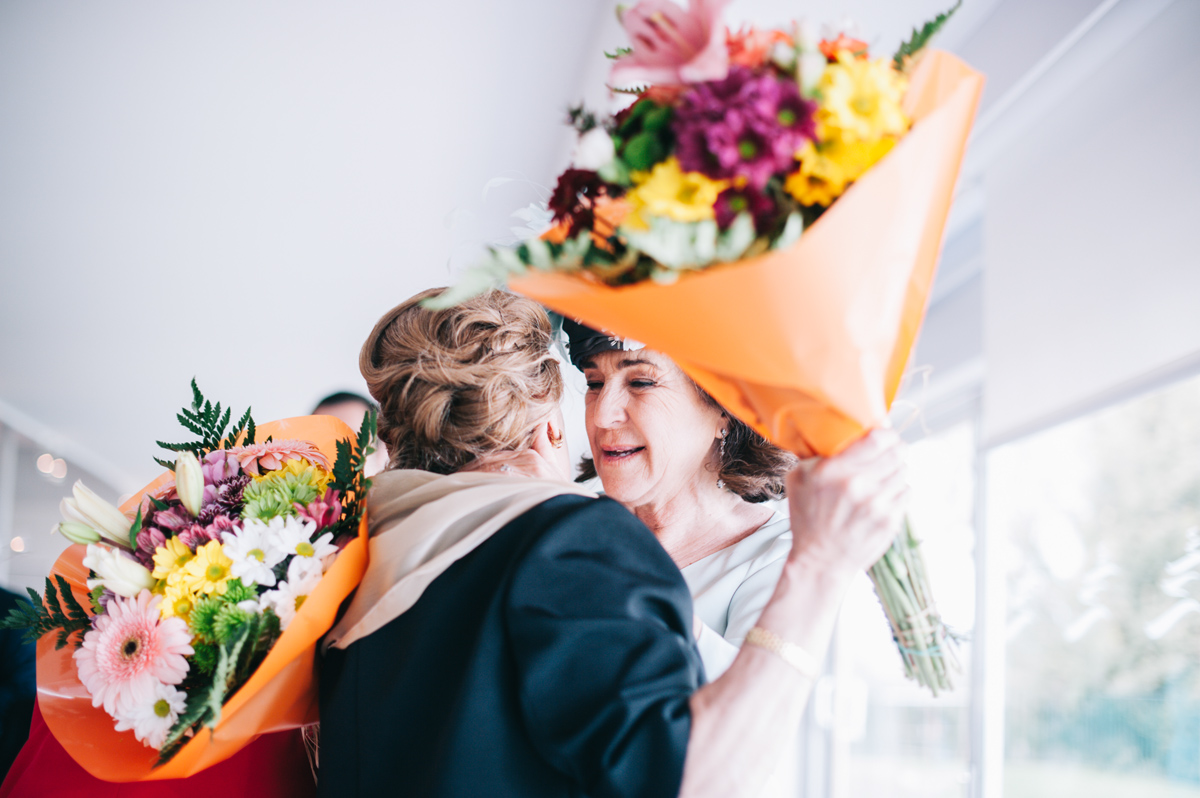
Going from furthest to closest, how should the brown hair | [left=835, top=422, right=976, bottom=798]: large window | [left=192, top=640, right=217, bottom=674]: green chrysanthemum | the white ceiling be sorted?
1. [left=835, top=422, right=976, bottom=798]: large window
2. the white ceiling
3. the brown hair
4. [left=192, top=640, right=217, bottom=674]: green chrysanthemum

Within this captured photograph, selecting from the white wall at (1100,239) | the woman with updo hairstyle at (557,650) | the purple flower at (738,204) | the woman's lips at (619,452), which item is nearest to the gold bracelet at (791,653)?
the woman with updo hairstyle at (557,650)

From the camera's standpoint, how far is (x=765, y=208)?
2.59 feet

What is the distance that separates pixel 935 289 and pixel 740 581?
3.25 metres

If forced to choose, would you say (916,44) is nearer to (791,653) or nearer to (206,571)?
(791,653)

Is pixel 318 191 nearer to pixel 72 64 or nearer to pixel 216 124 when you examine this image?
pixel 216 124

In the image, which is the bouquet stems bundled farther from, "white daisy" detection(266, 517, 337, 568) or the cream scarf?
"white daisy" detection(266, 517, 337, 568)

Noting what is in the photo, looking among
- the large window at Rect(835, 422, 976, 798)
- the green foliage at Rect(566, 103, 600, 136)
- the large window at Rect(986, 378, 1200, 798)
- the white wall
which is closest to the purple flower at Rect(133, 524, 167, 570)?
the green foliage at Rect(566, 103, 600, 136)

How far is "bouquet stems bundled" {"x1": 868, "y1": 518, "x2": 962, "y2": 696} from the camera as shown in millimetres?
1025

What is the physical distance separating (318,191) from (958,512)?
384cm

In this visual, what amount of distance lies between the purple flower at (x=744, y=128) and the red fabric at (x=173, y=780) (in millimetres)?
1124

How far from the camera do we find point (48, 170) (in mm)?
3686

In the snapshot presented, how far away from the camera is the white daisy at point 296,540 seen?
1.02 m

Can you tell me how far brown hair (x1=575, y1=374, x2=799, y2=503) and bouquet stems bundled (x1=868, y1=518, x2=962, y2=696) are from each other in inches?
34.2

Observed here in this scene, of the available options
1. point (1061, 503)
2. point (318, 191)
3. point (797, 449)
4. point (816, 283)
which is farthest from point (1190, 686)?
point (318, 191)
